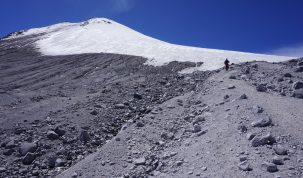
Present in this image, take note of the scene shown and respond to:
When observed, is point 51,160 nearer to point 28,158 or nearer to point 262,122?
point 28,158

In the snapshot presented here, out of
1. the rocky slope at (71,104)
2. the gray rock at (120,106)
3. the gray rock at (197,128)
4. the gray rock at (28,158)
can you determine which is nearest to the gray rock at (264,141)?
the gray rock at (197,128)

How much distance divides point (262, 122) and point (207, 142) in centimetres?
171

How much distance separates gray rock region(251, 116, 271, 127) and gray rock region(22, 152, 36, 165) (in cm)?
695

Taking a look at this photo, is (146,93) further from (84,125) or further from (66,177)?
(66,177)

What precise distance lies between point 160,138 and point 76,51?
24.0m

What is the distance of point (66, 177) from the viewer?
371 inches

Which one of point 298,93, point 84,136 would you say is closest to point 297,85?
point 298,93

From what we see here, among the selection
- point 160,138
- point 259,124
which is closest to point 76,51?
point 160,138

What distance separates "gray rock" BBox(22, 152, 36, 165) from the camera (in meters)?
10.3

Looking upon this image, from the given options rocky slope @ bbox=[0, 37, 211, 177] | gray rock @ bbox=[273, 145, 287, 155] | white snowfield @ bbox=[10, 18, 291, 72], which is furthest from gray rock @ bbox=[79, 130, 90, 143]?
white snowfield @ bbox=[10, 18, 291, 72]

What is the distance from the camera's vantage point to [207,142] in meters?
9.71

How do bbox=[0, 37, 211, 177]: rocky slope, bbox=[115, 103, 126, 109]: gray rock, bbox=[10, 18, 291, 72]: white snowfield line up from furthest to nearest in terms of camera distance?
bbox=[10, 18, 291, 72]: white snowfield
bbox=[115, 103, 126, 109]: gray rock
bbox=[0, 37, 211, 177]: rocky slope

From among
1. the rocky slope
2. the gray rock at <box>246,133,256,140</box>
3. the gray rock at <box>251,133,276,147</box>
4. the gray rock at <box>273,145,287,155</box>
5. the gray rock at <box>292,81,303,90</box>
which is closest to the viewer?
the gray rock at <box>273,145,287,155</box>

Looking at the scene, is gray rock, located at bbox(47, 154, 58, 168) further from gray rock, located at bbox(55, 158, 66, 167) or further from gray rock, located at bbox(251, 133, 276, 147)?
gray rock, located at bbox(251, 133, 276, 147)
